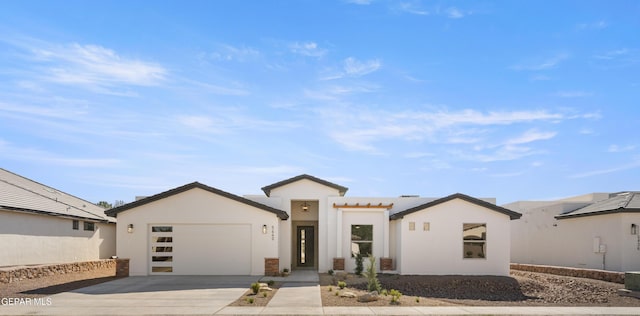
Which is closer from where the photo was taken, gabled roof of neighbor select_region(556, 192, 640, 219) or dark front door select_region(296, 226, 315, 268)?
gabled roof of neighbor select_region(556, 192, 640, 219)

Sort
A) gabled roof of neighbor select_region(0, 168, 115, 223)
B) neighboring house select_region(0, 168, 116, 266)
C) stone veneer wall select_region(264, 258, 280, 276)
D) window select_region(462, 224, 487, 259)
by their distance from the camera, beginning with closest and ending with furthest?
neighboring house select_region(0, 168, 116, 266), stone veneer wall select_region(264, 258, 280, 276), gabled roof of neighbor select_region(0, 168, 115, 223), window select_region(462, 224, 487, 259)

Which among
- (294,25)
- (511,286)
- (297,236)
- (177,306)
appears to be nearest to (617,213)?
(511,286)

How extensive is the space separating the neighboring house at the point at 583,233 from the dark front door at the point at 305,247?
12992 millimetres

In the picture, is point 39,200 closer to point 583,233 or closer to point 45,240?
point 45,240

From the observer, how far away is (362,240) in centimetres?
2366

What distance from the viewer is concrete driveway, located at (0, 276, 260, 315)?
1266 centimetres

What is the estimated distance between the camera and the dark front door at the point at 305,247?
87.6ft

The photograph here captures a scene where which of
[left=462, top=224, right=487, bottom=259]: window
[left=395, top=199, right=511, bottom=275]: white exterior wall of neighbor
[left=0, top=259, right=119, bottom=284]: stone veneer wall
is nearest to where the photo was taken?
[left=0, top=259, right=119, bottom=284]: stone veneer wall

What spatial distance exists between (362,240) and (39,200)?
48.8ft

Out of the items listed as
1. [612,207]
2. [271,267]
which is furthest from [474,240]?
[271,267]

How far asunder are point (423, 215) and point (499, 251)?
11.7 ft

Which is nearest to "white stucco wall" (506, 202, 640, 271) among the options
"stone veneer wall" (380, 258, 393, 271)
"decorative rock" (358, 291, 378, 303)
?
"stone veneer wall" (380, 258, 393, 271)

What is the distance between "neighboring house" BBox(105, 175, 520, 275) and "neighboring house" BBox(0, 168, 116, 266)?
3754 mm

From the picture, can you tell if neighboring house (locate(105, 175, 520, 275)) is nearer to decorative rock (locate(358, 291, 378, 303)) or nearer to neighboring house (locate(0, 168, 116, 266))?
neighboring house (locate(0, 168, 116, 266))
